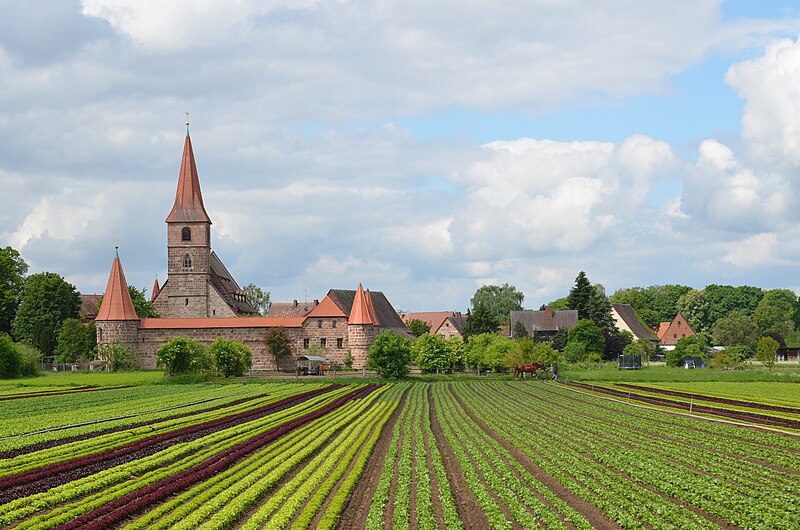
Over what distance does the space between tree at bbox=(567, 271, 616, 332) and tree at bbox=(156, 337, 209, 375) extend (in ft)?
178

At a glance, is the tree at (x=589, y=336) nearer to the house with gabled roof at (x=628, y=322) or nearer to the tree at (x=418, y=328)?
the house with gabled roof at (x=628, y=322)

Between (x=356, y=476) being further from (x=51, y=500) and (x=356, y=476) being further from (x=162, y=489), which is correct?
(x=51, y=500)

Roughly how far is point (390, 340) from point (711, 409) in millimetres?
40606

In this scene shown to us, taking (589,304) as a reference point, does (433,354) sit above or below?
below

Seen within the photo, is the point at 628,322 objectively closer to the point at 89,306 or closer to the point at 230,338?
the point at 230,338

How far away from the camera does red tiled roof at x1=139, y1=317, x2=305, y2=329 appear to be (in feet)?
294

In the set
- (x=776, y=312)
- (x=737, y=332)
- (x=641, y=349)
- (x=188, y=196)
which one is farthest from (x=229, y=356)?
(x=776, y=312)

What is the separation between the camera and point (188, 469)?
22859mm

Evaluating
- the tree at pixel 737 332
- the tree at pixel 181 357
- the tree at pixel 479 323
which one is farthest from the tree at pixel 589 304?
the tree at pixel 181 357

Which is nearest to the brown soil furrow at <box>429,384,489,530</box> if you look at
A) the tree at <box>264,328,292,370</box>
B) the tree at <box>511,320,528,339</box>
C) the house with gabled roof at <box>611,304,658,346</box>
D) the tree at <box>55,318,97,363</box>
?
the tree at <box>264,328,292,370</box>

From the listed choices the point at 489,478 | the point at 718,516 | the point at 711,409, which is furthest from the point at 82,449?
the point at 711,409

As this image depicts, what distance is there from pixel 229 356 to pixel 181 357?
18.3 feet

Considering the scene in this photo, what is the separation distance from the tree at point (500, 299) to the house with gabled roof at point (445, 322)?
7052 mm

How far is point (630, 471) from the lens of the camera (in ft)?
71.7
